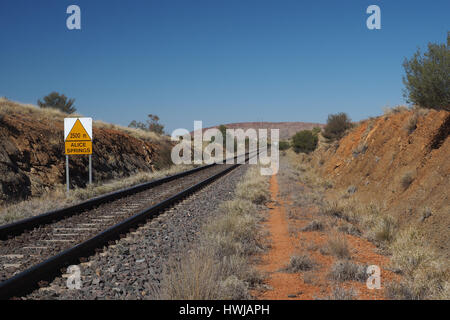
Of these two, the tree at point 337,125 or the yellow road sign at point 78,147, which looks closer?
the yellow road sign at point 78,147

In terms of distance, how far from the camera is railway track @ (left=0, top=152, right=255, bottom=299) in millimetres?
4965

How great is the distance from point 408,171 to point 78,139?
41.7ft

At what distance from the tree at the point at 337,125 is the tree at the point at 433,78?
2057cm

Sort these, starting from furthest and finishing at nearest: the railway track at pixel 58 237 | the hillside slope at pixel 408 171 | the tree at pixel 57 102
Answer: the tree at pixel 57 102, the hillside slope at pixel 408 171, the railway track at pixel 58 237

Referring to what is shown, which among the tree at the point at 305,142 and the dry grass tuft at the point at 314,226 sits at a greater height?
the tree at the point at 305,142

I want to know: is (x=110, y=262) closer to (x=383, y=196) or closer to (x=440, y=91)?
(x=383, y=196)

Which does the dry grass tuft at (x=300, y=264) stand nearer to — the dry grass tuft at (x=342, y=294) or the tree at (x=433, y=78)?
the dry grass tuft at (x=342, y=294)

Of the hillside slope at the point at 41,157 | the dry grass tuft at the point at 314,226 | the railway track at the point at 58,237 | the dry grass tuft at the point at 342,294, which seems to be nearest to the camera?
the dry grass tuft at the point at 342,294

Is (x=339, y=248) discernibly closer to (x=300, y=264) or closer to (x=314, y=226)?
(x=300, y=264)

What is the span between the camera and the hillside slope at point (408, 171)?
24.9 feet

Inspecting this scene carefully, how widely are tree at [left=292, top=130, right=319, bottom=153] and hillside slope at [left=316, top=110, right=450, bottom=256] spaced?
28.8m

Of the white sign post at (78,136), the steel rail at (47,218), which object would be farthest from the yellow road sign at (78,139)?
the steel rail at (47,218)

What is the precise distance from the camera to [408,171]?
9930 millimetres

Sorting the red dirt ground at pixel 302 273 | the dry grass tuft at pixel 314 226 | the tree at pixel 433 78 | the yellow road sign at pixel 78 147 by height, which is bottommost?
the red dirt ground at pixel 302 273
